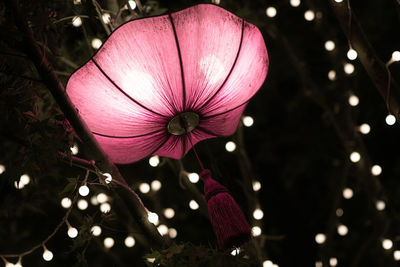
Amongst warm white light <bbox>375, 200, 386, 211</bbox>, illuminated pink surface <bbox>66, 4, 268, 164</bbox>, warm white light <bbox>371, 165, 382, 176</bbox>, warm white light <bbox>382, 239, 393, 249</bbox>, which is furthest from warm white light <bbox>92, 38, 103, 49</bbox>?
warm white light <bbox>382, 239, 393, 249</bbox>

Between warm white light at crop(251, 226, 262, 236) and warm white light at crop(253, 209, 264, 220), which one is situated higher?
warm white light at crop(253, 209, 264, 220)

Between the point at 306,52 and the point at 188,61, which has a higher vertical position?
the point at 188,61

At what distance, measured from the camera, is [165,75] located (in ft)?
4.69

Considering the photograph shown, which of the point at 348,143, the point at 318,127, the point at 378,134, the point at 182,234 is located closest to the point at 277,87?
the point at 318,127

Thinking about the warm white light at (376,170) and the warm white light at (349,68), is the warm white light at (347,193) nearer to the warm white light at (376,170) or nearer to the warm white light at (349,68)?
the warm white light at (376,170)

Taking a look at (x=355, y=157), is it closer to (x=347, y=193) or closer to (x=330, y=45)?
(x=347, y=193)

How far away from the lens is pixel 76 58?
2.73 metres

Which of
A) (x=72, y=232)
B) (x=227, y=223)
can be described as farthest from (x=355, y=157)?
(x=72, y=232)

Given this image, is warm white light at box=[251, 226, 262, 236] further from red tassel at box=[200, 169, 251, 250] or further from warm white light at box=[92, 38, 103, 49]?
warm white light at box=[92, 38, 103, 49]

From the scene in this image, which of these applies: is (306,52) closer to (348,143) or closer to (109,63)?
(348,143)

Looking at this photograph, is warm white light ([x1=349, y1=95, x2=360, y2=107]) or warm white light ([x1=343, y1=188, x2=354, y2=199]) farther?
warm white light ([x1=343, y1=188, x2=354, y2=199])

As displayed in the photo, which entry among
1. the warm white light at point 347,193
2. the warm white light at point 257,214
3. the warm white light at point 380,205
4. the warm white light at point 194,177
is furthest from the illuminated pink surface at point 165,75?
the warm white light at point 347,193

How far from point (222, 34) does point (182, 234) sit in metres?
3.00

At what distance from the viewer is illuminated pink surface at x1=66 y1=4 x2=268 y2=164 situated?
1398 millimetres
